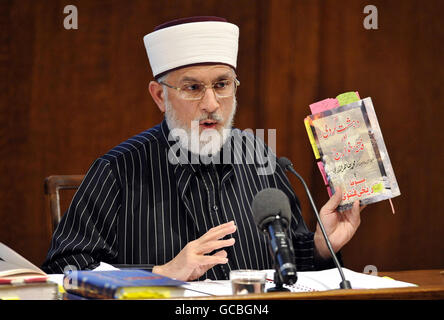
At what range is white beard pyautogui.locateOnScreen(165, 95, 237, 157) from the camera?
2.56m

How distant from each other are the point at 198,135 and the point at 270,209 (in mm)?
1107

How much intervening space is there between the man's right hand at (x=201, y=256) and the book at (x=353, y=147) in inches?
20.8

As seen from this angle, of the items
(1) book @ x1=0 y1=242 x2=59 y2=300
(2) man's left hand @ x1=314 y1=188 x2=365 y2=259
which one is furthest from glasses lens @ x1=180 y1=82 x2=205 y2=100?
(1) book @ x1=0 y1=242 x2=59 y2=300

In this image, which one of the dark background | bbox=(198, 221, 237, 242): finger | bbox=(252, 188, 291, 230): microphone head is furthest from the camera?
the dark background

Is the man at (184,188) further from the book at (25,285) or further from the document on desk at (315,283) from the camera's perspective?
the book at (25,285)

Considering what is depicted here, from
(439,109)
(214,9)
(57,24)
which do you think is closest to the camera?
(57,24)

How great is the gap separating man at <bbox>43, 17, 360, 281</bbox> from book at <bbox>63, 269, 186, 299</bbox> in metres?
0.82

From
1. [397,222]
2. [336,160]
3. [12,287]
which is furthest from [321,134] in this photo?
[397,222]

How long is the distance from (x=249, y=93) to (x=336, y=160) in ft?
6.37

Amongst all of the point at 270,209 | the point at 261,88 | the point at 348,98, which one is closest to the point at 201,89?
the point at 348,98

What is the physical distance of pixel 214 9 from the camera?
399cm

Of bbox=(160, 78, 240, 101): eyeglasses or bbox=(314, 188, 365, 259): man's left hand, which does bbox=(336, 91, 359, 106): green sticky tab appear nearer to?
bbox=(314, 188, 365, 259): man's left hand

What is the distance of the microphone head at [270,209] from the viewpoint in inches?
59.3
